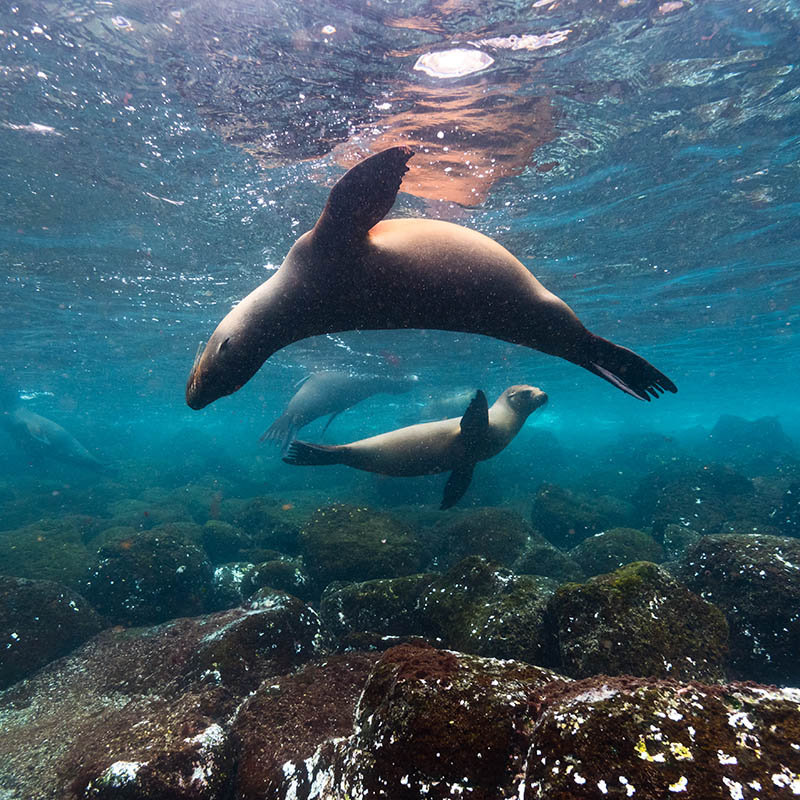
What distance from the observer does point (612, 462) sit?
78.6 feet

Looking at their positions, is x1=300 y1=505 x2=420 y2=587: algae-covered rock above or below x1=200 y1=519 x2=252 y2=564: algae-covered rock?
above

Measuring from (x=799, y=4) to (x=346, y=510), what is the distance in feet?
30.5

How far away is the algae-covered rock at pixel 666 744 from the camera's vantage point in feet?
4.27

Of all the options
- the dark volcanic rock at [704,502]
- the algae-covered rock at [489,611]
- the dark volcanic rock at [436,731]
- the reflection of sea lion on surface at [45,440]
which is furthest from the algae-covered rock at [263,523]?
the reflection of sea lion on surface at [45,440]

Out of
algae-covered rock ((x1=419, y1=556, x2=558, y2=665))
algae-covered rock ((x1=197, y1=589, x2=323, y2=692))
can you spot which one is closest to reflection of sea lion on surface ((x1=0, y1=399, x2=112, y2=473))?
algae-covered rock ((x1=197, y1=589, x2=323, y2=692))

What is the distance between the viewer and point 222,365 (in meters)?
2.82

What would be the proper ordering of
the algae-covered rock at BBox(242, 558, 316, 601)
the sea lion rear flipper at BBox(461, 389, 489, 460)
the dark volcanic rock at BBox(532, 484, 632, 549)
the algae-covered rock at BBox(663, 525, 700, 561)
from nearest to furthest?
the sea lion rear flipper at BBox(461, 389, 489, 460) < the algae-covered rock at BBox(242, 558, 316, 601) < the algae-covered rock at BBox(663, 525, 700, 561) < the dark volcanic rock at BBox(532, 484, 632, 549)

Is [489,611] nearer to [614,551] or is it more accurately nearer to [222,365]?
[222,365]

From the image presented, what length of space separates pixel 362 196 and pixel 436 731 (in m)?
2.70

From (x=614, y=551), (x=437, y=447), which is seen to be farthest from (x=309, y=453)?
(x=614, y=551)

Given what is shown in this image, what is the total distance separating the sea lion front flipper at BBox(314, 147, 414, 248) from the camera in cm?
Result: 247

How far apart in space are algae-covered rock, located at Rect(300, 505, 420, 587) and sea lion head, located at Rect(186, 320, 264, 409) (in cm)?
445

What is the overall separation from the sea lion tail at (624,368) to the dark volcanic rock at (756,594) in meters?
2.13

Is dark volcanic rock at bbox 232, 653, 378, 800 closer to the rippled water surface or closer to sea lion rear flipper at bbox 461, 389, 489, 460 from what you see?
sea lion rear flipper at bbox 461, 389, 489, 460
